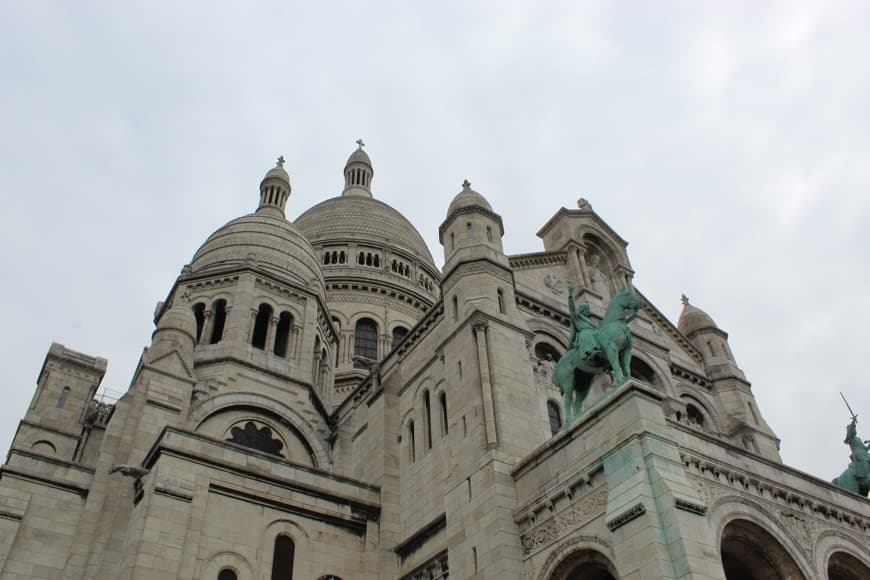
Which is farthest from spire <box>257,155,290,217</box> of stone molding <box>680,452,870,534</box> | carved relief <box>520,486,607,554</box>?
stone molding <box>680,452,870,534</box>

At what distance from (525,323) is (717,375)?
1148 cm

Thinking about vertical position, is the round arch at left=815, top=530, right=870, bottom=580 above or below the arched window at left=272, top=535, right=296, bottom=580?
below

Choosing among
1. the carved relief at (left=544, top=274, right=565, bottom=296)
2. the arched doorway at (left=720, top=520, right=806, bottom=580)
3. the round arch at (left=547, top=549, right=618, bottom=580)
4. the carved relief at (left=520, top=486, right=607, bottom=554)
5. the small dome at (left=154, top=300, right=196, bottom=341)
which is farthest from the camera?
the small dome at (left=154, top=300, right=196, bottom=341)

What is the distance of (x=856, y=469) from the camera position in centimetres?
2216

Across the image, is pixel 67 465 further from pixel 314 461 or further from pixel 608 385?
pixel 608 385

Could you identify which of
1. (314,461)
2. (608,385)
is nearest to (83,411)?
(314,461)

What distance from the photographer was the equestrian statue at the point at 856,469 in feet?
72.2

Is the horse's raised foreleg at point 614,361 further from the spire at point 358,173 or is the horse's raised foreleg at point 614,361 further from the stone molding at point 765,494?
the spire at point 358,173

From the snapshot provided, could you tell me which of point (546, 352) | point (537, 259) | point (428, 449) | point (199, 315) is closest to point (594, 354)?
point (546, 352)

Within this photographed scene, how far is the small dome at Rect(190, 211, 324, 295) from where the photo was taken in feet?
112

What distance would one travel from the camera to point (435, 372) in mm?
25016

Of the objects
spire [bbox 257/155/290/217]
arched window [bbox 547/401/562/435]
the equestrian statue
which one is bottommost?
the equestrian statue

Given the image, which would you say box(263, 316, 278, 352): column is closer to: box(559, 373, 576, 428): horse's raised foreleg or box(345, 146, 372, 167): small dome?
box(559, 373, 576, 428): horse's raised foreleg

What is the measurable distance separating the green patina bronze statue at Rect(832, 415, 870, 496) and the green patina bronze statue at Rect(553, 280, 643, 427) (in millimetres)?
8552
